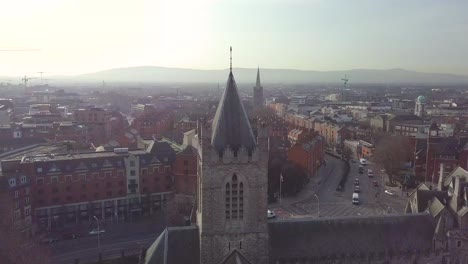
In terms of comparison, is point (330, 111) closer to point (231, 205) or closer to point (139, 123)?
point (139, 123)

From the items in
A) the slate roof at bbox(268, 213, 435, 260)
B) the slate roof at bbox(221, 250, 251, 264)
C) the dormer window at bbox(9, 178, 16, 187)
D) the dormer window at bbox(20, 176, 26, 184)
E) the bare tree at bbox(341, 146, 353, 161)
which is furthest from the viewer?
the bare tree at bbox(341, 146, 353, 161)

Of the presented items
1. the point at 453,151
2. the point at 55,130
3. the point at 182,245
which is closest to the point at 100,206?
the point at 182,245

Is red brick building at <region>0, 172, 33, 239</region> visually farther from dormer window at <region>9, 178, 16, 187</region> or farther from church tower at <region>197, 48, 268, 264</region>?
church tower at <region>197, 48, 268, 264</region>

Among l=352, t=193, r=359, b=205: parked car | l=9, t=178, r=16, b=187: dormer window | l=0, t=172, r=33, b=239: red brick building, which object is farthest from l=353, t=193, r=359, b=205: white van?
l=9, t=178, r=16, b=187: dormer window

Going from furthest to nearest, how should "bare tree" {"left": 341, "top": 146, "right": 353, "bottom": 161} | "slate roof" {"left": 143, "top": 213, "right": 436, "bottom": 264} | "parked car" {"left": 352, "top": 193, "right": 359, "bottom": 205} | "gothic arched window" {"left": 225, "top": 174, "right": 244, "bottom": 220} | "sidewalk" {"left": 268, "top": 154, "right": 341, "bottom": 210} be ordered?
"bare tree" {"left": 341, "top": 146, "right": 353, "bottom": 161} → "sidewalk" {"left": 268, "top": 154, "right": 341, "bottom": 210} → "parked car" {"left": 352, "top": 193, "right": 359, "bottom": 205} → "slate roof" {"left": 143, "top": 213, "right": 436, "bottom": 264} → "gothic arched window" {"left": 225, "top": 174, "right": 244, "bottom": 220}

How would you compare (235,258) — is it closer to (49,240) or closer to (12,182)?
(49,240)

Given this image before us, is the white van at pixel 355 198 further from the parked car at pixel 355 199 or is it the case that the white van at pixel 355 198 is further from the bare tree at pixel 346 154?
the bare tree at pixel 346 154

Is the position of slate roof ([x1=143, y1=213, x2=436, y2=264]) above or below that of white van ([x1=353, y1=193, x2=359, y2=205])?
above
